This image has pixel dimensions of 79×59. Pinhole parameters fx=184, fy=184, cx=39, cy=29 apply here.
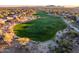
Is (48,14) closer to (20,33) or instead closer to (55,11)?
(55,11)

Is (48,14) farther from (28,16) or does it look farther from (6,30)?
(6,30)
